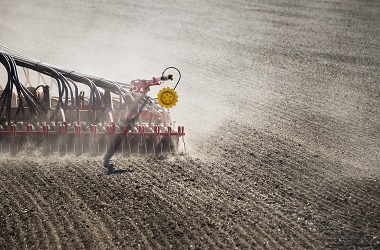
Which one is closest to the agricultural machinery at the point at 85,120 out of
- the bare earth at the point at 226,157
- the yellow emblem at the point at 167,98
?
the yellow emblem at the point at 167,98

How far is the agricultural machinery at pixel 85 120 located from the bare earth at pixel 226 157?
1.28 ft

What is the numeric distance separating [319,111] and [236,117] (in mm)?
1926

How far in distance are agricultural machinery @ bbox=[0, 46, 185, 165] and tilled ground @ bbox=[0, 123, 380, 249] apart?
42 cm

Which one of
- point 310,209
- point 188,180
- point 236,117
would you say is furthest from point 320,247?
point 236,117

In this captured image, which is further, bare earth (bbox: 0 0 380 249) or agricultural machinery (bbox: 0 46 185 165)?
agricultural machinery (bbox: 0 46 185 165)

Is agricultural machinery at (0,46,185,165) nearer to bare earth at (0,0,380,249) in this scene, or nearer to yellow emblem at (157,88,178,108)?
yellow emblem at (157,88,178,108)

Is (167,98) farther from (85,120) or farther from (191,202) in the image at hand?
(191,202)

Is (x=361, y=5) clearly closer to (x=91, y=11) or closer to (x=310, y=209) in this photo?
(x=91, y=11)

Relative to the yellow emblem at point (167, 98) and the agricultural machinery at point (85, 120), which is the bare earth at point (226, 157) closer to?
the agricultural machinery at point (85, 120)

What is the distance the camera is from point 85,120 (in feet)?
38.2

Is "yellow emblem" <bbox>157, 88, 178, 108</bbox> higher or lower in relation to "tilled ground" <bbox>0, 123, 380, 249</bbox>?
higher

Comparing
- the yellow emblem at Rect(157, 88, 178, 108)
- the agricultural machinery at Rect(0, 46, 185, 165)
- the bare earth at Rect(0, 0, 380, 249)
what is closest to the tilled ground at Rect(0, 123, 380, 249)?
the bare earth at Rect(0, 0, 380, 249)

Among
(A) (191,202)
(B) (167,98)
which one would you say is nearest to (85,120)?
(B) (167,98)

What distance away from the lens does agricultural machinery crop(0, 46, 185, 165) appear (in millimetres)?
10406
